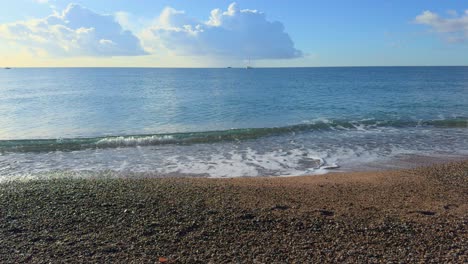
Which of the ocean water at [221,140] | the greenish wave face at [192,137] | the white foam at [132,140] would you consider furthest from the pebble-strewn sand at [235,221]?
the white foam at [132,140]

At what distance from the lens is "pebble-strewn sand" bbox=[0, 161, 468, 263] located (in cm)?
586

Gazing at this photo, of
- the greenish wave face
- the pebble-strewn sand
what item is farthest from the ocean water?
the pebble-strewn sand

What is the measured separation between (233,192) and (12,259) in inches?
201

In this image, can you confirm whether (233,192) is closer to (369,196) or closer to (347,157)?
(369,196)

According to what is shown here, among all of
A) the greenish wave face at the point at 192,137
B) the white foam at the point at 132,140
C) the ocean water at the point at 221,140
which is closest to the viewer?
the ocean water at the point at 221,140

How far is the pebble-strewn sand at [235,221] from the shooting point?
19.2ft

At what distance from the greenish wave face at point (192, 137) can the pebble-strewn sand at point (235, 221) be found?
6.95 m

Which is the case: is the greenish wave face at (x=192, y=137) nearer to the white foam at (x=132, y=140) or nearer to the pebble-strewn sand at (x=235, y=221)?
the white foam at (x=132, y=140)

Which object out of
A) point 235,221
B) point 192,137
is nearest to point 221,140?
point 192,137

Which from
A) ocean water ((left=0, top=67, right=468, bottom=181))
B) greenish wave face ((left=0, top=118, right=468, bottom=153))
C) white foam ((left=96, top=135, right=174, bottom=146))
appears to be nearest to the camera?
ocean water ((left=0, top=67, right=468, bottom=181))

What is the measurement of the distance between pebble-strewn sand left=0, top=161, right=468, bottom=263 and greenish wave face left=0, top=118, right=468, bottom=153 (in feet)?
22.8

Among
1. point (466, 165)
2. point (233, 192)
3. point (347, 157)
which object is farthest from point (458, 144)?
point (233, 192)

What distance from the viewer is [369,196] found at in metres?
9.12

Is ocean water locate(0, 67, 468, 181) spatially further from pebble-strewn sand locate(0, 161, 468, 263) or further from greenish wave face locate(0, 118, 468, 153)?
pebble-strewn sand locate(0, 161, 468, 263)
